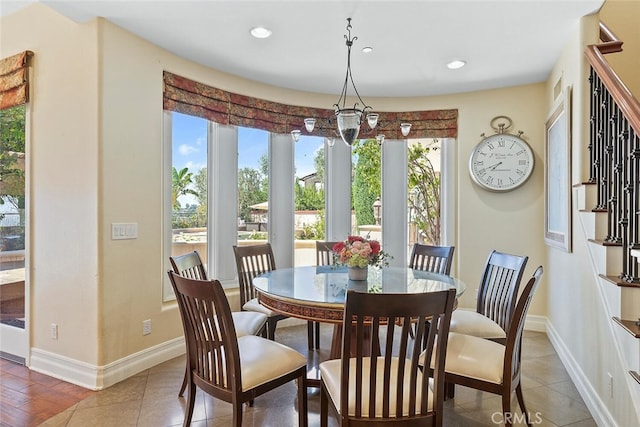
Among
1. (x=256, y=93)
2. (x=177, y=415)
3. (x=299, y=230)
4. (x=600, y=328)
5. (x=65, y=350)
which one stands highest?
(x=256, y=93)

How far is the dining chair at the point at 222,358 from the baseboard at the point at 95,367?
1034 millimetres

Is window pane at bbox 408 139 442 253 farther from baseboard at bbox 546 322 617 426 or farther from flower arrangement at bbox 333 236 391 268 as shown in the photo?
flower arrangement at bbox 333 236 391 268

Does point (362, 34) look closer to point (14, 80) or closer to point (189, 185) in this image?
point (189, 185)

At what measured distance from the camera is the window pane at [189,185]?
3363 mm

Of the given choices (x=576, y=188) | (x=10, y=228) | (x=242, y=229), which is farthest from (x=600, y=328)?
(x=10, y=228)

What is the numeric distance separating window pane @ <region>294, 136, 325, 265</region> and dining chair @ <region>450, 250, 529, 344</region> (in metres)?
1.97

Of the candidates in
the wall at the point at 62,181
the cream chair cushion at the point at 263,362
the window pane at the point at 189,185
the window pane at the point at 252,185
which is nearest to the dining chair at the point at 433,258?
the window pane at the point at 252,185

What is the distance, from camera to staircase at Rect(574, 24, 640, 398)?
1.78 metres

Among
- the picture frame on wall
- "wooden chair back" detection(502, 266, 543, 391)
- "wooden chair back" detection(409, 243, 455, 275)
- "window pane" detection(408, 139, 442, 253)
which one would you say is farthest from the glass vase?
"window pane" detection(408, 139, 442, 253)

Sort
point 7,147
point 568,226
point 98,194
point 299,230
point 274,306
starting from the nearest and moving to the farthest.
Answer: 1. point 274,306
2. point 98,194
3. point 568,226
4. point 7,147
5. point 299,230

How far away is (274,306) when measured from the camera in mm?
2195

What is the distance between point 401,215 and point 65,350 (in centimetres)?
342

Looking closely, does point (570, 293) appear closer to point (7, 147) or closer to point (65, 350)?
point (65, 350)

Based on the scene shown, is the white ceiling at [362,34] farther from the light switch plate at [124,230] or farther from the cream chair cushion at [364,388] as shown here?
the cream chair cushion at [364,388]
